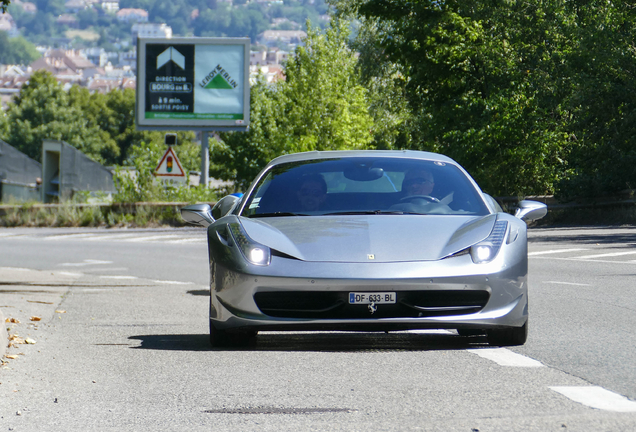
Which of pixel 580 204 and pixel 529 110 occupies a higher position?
pixel 529 110

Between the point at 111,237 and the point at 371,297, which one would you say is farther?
the point at 111,237

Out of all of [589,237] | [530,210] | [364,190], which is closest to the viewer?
[364,190]

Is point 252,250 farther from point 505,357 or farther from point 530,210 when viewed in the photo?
point 530,210

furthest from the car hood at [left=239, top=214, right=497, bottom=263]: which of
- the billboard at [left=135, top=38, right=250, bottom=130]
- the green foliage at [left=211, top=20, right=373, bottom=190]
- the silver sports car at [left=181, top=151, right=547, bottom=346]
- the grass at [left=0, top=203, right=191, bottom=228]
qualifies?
the green foliage at [left=211, top=20, right=373, bottom=190]

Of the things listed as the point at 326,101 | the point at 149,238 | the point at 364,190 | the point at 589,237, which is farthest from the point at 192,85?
the point at 364,190

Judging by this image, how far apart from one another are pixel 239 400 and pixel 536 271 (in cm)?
977

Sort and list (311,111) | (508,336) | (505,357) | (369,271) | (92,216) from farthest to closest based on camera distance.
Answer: (311,111) → (92,216) → (508,336) → (505,357) → (369,271)

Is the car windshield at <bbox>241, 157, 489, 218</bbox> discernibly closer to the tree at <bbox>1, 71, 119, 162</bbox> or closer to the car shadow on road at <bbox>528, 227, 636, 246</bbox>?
the car shadow on road at <bbox>528, 227, 636, 246</bbox>

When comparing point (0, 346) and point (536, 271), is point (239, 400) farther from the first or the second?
point (536, 271)

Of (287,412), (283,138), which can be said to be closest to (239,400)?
(287,412)

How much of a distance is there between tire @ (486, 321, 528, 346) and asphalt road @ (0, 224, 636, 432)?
7 centimetres

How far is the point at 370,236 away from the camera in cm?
655

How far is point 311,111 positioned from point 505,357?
198ft

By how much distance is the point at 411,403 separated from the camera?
521cm
